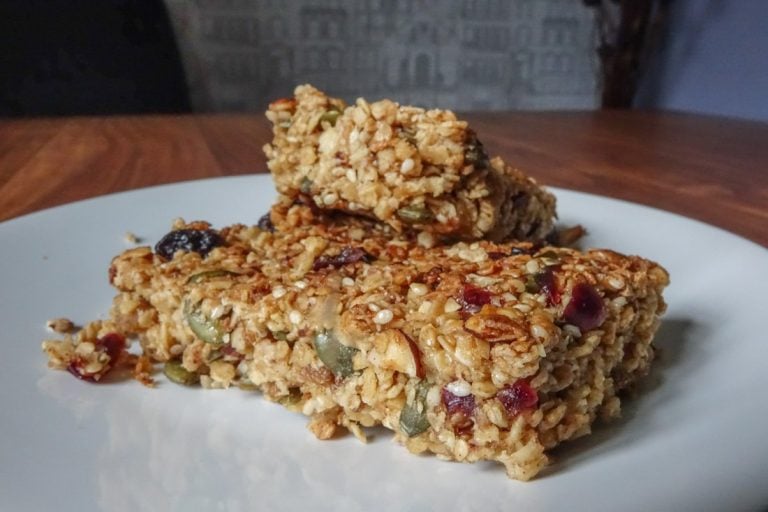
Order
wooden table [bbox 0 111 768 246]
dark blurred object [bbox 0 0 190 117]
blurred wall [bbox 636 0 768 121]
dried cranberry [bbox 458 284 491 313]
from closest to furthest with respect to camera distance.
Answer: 1. dried cranberry [bbox 458 284 491 313]
2. wooden table [bbox 0 111 768 246]
3. blurred wall [bbox 636 0 768 121]
4. dark blurred object [bbox 0 0 190 117]

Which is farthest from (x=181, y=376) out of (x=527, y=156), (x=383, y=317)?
(x=527, y=156)

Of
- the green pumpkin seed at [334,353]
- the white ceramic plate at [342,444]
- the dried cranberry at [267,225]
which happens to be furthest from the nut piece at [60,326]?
the green pumpkin seed at [334,353]

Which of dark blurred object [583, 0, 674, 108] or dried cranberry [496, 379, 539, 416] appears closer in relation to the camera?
dried cranberry [496, 379, 539, 416]

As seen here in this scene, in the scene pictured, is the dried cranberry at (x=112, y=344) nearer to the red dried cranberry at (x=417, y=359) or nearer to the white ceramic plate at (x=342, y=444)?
the white ceramic plate at (x=342, y=444)

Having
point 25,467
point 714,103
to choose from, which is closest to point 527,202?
point 25,467

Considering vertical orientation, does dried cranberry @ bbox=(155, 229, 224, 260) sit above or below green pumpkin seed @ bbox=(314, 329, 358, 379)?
below

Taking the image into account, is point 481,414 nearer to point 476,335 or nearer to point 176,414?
point 476,335

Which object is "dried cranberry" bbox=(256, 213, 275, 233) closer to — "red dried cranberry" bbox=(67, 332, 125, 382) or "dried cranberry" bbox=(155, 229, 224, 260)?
"dried cranberry" bbox=(155, 229, 224, 260)

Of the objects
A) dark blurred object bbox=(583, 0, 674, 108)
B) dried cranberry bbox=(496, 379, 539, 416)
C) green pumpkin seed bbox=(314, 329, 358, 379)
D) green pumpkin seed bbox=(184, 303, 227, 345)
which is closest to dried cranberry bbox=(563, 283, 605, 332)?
dried cranberry bbox=(496, 379, 539, 416)
